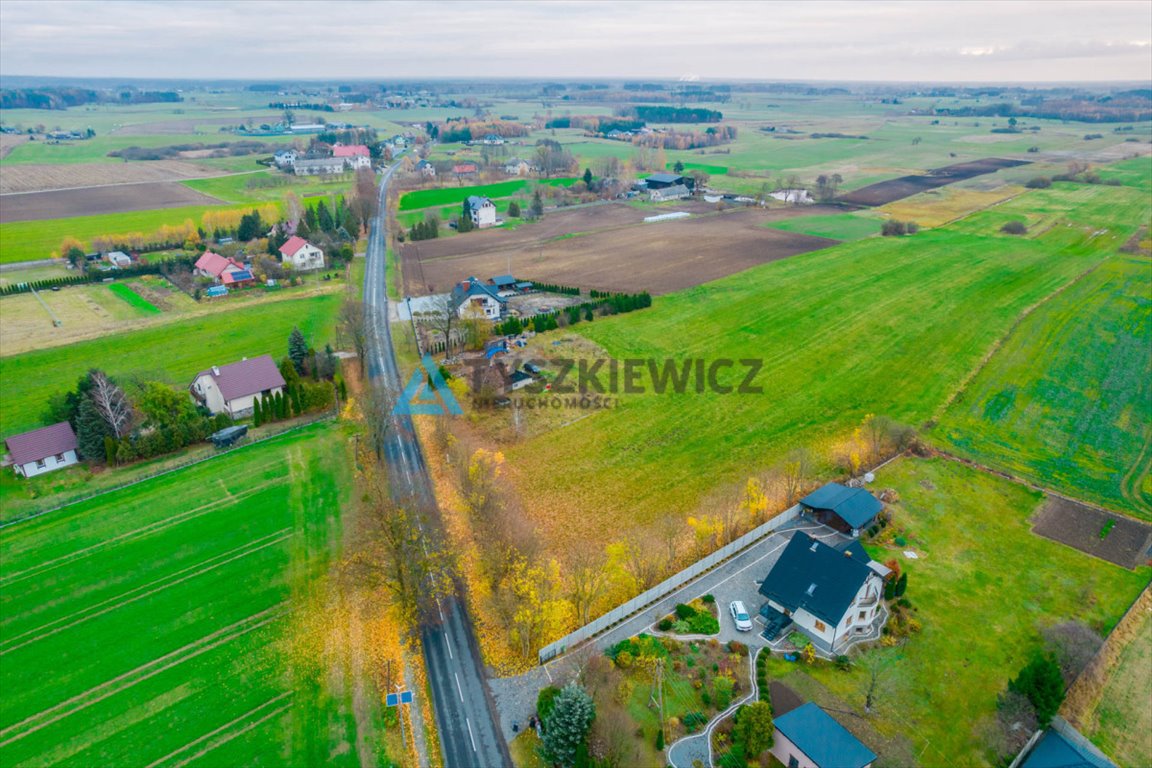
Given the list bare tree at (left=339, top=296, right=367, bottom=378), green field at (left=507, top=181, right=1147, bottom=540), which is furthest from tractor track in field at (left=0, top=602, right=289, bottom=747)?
bare tree at (left=339, top=296, right=367, bottom=378)

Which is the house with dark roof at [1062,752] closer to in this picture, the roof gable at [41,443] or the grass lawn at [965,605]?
the grass lawn at [965,605]

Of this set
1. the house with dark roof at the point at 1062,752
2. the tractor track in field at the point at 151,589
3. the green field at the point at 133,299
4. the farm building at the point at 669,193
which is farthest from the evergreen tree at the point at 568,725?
the farm building at the point at 669,193

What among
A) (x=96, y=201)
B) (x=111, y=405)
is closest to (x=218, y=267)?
(x=111, y=405)

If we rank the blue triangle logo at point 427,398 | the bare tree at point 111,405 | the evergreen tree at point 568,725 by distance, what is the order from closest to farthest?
the evergreen tree at point 568,725
the bare tree at point 111,405
the blue triangle logo at point 427,398

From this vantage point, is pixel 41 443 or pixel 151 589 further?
pixel 41 443

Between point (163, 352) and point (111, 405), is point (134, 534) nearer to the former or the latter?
→ point (111, 405)
